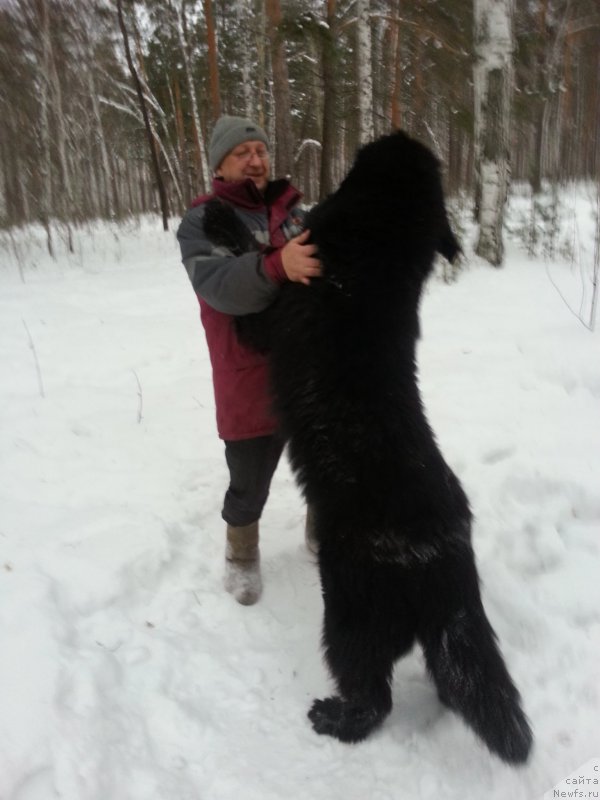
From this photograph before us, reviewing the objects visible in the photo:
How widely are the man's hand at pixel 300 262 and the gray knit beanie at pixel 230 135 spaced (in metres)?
0.61

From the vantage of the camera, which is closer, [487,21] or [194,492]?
[194,492]

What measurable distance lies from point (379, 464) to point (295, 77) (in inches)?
617

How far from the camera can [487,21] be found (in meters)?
6.21

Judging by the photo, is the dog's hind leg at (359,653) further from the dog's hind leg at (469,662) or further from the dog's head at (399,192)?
the dog's head at (399,192)

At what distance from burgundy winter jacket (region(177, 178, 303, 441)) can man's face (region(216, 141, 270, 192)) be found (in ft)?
0.17

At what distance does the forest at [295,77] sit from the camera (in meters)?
7.66

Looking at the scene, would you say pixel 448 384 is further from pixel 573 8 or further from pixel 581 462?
pixel 573 8

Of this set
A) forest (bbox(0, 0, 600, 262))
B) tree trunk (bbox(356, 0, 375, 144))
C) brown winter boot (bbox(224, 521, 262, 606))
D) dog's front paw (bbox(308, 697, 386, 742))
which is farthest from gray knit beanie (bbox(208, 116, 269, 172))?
tree trunk (bbox(356, 0, 375, 144))

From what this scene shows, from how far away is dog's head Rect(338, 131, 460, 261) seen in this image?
162 cm

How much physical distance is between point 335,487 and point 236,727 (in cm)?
94

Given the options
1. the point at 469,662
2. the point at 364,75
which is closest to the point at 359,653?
the point at 469,662

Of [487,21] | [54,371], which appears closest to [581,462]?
[54,371]

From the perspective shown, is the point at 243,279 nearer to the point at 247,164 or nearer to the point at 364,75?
the point at 247,164

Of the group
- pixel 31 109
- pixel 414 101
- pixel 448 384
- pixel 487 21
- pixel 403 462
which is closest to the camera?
pixel 403 462
